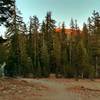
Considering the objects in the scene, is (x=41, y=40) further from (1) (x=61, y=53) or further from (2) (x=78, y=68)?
(2) (x=78, y=68)

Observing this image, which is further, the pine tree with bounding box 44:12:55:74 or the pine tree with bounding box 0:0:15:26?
the pine tree with bounding box 44:12:55:74

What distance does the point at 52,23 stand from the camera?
10625 cm

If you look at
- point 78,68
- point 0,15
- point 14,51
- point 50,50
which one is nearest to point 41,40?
point 50,50

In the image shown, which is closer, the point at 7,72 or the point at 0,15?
the point at 0,15

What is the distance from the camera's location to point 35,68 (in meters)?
97.6

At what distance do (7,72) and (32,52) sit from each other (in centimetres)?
1711

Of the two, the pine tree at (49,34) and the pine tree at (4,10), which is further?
the pine tree at (49,34)

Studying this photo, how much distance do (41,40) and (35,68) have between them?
958 centimetres

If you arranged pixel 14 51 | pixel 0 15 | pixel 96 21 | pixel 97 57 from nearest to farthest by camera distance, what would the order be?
pixel 0 15, pixel 14 51, pixel 97 57, pixel 96 21

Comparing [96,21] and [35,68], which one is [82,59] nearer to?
[35,68]

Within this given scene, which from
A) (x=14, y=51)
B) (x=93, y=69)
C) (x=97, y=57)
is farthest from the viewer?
(x=97, y=57)

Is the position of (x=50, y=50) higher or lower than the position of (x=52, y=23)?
lower

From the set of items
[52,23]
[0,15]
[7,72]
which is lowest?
[7,72]

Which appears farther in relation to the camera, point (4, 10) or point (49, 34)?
point (49, 34)
